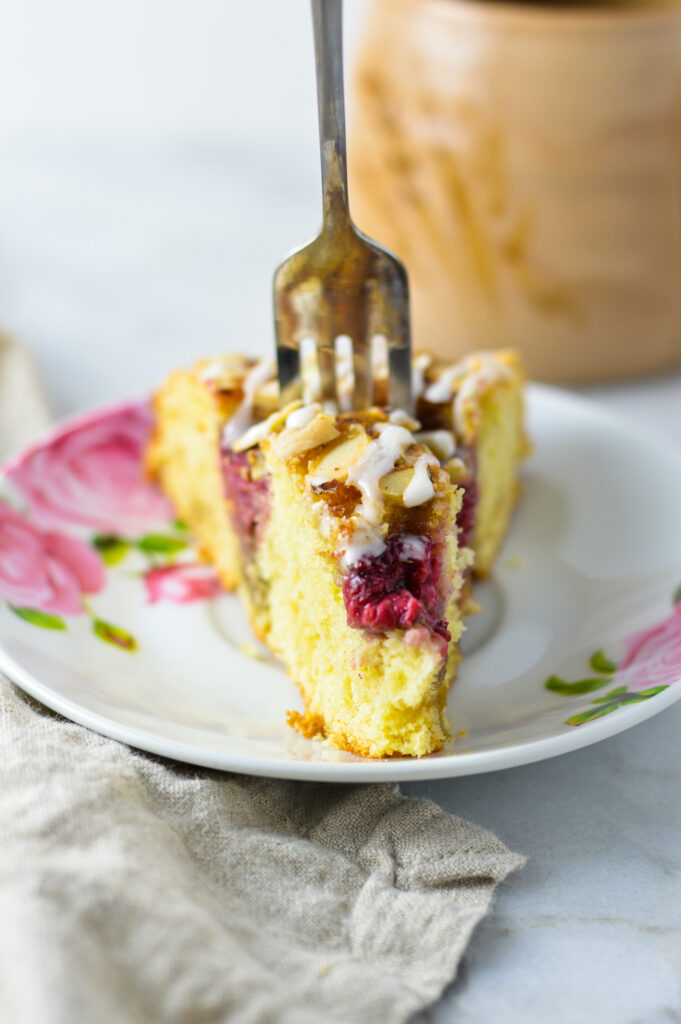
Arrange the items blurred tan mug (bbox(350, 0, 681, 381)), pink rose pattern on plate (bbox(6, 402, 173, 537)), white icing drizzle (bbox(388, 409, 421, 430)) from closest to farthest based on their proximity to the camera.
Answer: white icing drizzle (bbox(388, 409, 421, 430)) < pink rose pattern on plate (bbox(6, 402, 173, 537)) < blurred tan mug (bbox(350, 0, 681, 381))

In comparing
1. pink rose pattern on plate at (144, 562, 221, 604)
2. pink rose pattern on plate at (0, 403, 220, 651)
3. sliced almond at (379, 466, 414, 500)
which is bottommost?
pink rose pattern on plate at (144, 562, 221, 604)

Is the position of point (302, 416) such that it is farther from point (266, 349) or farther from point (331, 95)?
point (266, 349)

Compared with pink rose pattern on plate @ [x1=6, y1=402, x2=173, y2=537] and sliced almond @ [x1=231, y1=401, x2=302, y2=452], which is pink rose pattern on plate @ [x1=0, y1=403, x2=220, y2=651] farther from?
sliced almond @ [x1=231, y1=401, x2=302, y2=452]

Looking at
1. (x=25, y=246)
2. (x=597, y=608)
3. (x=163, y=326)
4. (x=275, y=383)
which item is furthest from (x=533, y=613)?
(x=25, y=246)

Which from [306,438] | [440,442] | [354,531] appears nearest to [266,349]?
[440,442]

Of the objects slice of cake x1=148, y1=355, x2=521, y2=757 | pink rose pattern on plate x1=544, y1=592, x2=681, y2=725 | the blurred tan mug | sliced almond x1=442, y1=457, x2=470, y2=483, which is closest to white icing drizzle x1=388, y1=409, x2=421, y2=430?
slice of cake x1=148, y1=355, x2=521, y2=757

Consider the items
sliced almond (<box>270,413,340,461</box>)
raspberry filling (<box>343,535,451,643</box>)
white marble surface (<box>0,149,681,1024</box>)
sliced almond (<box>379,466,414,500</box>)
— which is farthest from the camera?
sliced almond (<box>270,413,340,461</box>)

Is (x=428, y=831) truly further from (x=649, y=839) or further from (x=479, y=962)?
(x=649, y=839)
